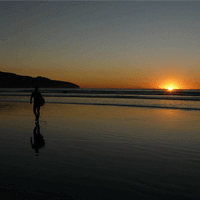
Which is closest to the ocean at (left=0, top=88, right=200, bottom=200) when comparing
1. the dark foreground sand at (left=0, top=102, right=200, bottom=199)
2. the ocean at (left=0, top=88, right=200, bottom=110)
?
the dark foreground sand at (left=0, top=102, right=200, bottom=199)

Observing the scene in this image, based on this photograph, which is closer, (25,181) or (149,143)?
(25,181)

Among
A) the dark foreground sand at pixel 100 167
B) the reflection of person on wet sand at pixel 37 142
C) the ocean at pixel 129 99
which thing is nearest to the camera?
the dark foreground sand at pixel 100 167

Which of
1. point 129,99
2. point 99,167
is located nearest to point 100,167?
point 99,167

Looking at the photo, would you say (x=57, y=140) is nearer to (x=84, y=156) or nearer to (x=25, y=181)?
(x=84, y=156)

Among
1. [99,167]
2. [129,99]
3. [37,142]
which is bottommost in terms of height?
[99,167]

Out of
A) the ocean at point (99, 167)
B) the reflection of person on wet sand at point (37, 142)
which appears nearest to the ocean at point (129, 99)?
the reflection of person on wet sand at point (37, 142)

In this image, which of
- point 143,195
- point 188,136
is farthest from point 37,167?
point 188,136

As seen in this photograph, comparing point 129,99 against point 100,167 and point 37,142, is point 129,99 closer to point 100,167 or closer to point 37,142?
point 37,142

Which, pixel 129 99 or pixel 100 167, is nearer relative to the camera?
pixel 100 167

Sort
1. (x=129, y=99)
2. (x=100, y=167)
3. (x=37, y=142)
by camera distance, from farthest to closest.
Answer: (x=129, y=99) < (x=37, y=142) < (x=100, y=167)

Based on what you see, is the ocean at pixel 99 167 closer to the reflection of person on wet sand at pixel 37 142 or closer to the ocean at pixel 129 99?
the reflection of person on wet sand at pixel 37 142

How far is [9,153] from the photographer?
24.4 feet

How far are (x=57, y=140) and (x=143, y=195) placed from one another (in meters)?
5.51

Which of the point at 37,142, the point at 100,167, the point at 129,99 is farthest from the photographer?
the point at 129,99
